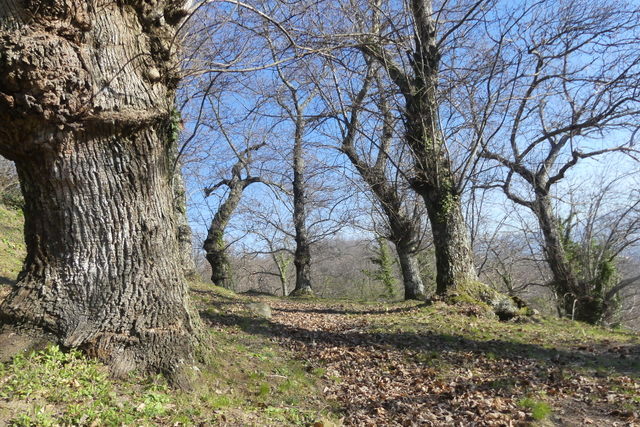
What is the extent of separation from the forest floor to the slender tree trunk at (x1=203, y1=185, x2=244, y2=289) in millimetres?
7515

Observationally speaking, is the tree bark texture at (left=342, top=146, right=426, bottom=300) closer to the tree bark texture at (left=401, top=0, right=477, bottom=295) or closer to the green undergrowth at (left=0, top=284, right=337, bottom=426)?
the tree bark texture at (left=401, top=0, right=477, bottom=295)

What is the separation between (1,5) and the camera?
316 cm

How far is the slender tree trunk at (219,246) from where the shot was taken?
14.8m

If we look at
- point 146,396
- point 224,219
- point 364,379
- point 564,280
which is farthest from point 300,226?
point 146,396

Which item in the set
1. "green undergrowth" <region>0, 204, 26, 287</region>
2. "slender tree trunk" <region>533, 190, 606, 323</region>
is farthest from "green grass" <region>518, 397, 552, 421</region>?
"slender tree trunk" <region>533, 190, 606, 323</region>

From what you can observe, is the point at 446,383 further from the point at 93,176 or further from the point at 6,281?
the point at 6,281

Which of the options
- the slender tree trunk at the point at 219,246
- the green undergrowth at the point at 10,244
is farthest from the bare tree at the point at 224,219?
the green undergrowth at the point at 10,244

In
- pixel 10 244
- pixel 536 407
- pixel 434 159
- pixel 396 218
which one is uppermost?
pixel 434 159

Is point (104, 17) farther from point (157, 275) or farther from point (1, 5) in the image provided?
point (157, 275)

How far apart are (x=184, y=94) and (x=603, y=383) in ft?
31.7

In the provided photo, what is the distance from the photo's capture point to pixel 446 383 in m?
4.65

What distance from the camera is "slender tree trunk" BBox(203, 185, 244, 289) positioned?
14.8 m

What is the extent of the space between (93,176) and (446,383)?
13.0 ft

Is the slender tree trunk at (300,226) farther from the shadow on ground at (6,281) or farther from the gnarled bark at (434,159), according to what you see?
the shadow on ground at (6,281)
